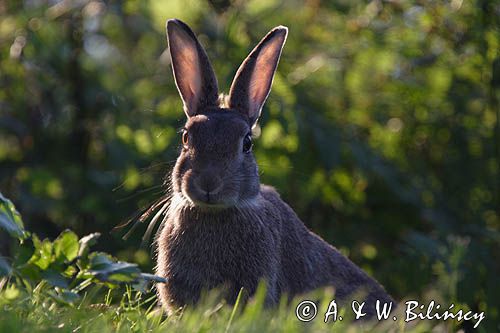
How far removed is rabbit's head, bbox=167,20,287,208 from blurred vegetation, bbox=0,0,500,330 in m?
0.81

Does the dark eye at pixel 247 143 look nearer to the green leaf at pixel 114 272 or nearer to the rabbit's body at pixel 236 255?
the rabbit's body at pixel 236 255

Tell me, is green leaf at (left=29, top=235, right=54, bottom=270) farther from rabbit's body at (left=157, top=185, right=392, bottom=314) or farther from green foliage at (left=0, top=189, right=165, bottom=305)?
rabbit's body at (left=157, top=185, right=392, bottom=314)

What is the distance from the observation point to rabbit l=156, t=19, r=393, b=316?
4566 millimetres

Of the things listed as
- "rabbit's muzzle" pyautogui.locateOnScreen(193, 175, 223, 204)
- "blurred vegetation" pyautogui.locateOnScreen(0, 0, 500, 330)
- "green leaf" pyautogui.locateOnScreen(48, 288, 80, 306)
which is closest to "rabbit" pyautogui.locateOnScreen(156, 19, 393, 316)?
"rabbit's muzzle" pyautogui.locateOnScreen(193, 175, 223, 204)

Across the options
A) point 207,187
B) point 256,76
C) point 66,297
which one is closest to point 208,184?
point 207,187

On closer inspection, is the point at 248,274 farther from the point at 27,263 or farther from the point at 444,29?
the point at 444,29

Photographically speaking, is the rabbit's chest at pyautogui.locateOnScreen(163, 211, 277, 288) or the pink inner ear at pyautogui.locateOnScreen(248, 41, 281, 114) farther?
the pink inner ear at pyautogui.locateOnScreen(248, 41, 281, 114)

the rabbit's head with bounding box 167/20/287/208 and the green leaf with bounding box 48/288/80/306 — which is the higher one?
the rabbit's head with bounding box 167/20/287/208

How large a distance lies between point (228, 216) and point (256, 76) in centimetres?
80

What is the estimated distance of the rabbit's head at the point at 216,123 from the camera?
14.8 feet

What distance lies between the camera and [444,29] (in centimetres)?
659

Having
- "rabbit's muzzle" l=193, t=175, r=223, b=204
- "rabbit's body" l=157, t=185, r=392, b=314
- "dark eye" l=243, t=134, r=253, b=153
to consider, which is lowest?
"rabbit's body" l=157, t=185, r=392, b=314

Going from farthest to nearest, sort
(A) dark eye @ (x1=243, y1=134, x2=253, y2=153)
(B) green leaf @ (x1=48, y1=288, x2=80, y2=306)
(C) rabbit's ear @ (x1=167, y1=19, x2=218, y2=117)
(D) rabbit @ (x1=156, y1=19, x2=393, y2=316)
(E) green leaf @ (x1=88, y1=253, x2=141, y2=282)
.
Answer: (C) rabbit's ear @ (x1=167, y1=19, x2=218, y2=117) → (A) dark eye @ (x1=243, y1=134, x2=253, y2=153) → (D) rabbit @ (x1=156, y1=19, x2=393, y2=316) → (E) green leaf @ (x1=88, y1=253, x2=141, y2=282) → (B) green leaf @ (x1=48, y1=288, x2=80, y2=306)

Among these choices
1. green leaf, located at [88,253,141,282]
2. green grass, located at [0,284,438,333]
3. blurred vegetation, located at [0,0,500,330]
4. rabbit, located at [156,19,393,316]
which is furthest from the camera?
blurred vegetation, located at [0,0,500,330]
